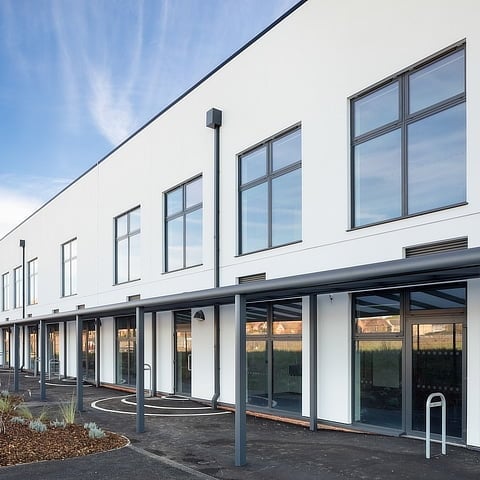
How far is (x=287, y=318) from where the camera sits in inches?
440

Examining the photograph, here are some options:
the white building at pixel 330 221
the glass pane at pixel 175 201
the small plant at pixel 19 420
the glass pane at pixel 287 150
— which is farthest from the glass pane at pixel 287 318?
the small plant at pixel 19 420

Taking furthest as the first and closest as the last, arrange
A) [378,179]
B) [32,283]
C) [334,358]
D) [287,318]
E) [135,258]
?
[32,283]
[135,258]
[287,318]
[334,358]
[378,179]

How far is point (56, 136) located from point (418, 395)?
73.8 ft

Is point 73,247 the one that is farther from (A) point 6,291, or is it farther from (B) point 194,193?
(A) point 6,291

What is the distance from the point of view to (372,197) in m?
9.30

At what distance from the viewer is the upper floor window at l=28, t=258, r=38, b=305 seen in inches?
1107

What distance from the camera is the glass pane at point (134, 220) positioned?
17281 millimetres

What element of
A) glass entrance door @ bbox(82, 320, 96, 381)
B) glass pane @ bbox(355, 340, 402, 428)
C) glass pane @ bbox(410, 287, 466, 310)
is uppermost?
glass pane @ bbox(410, 287, 466, 310)

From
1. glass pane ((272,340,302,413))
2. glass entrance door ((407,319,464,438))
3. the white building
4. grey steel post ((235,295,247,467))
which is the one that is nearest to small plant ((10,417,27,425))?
Answer: the white building

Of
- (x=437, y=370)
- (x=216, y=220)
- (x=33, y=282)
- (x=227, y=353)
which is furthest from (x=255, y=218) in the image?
(x=33, y=282)

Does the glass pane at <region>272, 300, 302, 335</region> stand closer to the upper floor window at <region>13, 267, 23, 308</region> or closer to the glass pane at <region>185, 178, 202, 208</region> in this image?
the glass pane at <region>185, 178, 202, 208</region>

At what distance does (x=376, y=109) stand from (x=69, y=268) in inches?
675

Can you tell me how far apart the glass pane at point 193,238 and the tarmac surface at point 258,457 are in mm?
4555

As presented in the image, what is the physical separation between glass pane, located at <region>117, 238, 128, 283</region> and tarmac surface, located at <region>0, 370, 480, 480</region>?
7.61 meters
